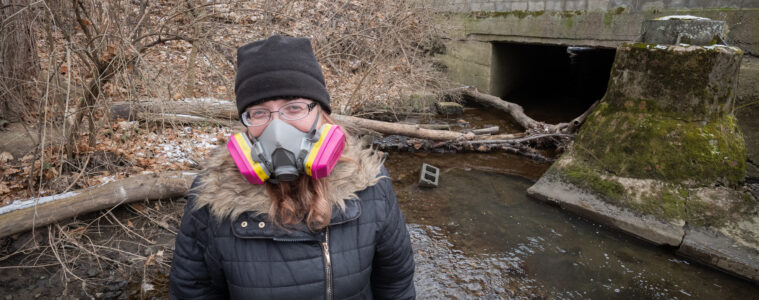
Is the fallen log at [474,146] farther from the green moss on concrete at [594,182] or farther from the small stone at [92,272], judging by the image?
the small stone at [92,272]

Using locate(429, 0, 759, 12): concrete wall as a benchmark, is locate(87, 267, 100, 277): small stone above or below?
below

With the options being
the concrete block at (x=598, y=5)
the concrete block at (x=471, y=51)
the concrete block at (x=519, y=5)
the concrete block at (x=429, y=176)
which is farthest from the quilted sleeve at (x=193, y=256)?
the concrete block at (x=471, y=51)

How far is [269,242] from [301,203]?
181 mm

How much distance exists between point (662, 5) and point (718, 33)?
2.69 m

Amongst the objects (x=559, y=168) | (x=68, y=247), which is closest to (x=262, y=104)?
(x=68, y=247)

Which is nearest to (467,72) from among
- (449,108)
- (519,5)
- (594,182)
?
(449,108)

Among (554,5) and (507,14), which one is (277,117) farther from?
(507,14)

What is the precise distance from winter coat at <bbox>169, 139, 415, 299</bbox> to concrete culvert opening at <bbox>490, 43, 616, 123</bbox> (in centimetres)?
A: 908

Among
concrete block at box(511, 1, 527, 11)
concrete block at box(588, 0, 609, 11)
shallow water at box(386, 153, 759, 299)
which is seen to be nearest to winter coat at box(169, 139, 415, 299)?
shallow water at box(386, 153, 759, 299)

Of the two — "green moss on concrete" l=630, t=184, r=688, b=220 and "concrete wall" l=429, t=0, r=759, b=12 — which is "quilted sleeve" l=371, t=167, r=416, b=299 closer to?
"green moss on concrete" l=630, t=184, r=688, b=220

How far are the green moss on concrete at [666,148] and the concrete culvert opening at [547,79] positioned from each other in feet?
14.5

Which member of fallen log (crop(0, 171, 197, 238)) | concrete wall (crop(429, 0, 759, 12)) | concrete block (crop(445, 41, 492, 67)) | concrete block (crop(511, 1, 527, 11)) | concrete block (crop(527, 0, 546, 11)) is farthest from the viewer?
concrete block (crop(445, 41, 492, 67))

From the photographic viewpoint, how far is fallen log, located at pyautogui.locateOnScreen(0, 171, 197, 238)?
127 inches

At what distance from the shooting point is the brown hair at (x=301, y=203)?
142cm
